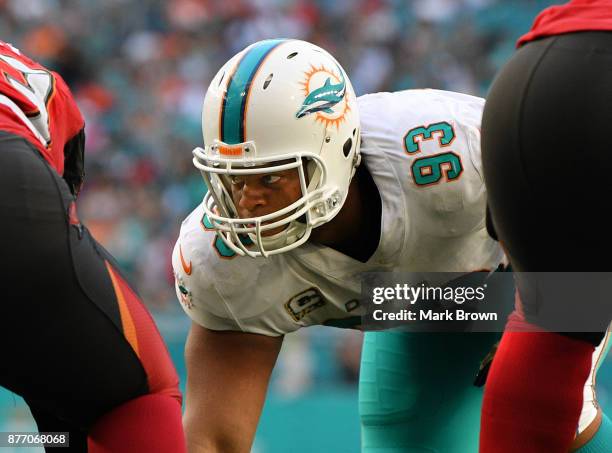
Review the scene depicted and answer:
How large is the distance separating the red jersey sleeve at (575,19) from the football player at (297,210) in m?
0.76

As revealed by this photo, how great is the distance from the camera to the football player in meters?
2.09

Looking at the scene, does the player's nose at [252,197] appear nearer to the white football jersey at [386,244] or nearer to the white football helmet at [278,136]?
the white football helmet at [278,136]

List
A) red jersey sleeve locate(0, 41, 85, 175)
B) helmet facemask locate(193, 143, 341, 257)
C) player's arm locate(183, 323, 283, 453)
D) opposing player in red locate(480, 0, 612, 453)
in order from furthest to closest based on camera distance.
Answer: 1. player's arm locate(183, 323, 283, 453)
2. helmet facemask locate(193, 143, 341, 257)
3. red jersey sleeve locate(0, 41, 85, 175)
4. opposing player in red locate(480, 0, 612, 453)

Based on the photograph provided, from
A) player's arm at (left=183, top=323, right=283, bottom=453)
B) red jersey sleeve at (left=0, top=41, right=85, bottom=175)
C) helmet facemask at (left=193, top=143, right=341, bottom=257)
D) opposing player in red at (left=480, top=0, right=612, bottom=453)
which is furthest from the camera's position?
player's arm at (left=183, top=323, right=283, bottom=453)

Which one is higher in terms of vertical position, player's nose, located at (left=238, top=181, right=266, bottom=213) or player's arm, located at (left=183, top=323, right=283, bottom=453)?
player's nose, located at (left=238, top=181, right=266, bottom=213)

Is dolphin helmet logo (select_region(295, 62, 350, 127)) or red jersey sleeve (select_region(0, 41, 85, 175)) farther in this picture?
dolphin helmet logo (select_region(295, 62, 350, 127))

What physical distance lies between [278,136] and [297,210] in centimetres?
16

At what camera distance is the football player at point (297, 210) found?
6.87 feet

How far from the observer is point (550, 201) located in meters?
1.34

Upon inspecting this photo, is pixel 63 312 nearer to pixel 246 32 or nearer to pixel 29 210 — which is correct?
pixel 29 210

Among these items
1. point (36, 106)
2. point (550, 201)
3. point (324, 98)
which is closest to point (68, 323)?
point (36, 106)

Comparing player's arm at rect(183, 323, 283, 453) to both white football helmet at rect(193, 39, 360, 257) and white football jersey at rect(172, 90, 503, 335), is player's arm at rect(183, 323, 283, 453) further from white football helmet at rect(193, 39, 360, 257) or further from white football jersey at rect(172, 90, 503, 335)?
white football helmet at rect(193, 39, 360, 257)

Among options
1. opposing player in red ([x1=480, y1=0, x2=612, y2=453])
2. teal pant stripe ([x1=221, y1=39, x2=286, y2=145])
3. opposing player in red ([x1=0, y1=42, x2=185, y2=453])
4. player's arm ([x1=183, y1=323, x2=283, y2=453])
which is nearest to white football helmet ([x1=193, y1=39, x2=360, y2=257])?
teal pant stripe ([x1=221, y1=39, x2=286, y2=145])

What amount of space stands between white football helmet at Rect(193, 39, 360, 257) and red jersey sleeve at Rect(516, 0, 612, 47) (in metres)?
0.75
